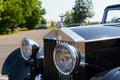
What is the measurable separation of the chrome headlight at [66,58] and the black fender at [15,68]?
1.64 metres

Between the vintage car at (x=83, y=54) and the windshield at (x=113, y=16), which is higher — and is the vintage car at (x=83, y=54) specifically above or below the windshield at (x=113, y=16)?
below

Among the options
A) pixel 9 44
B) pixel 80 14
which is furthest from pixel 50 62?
pixel 9 44

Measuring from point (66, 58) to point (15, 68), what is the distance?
6.64 ft

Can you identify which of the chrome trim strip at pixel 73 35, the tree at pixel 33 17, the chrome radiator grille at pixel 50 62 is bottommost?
the tree at pixel 33 17

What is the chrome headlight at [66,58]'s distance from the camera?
11.1 ft

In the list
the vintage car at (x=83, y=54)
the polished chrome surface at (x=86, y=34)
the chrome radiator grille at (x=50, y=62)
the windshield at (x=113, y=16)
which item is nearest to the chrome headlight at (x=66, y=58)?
the vintage car at (x=83, y=54)

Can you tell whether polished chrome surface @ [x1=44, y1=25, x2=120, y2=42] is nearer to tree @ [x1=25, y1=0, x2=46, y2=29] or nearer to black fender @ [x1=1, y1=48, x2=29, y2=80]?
black fender @ [x1=1, y1=48, x2=29, y2=80]

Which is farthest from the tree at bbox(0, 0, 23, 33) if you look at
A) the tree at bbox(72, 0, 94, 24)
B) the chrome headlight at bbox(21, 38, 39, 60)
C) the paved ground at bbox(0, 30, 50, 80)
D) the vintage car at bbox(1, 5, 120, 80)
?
the vintage car at bbox(1, 5, 120, 80)

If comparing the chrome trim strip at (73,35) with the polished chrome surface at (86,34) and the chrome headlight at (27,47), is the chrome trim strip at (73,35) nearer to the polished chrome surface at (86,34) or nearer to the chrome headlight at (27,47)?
the polished chrome surface at (86,34)

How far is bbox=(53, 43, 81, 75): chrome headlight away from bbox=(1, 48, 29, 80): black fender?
1.64 meters

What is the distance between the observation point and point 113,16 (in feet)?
18.7

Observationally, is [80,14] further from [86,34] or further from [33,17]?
[33,17]

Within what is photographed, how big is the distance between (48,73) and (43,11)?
69.6 meters

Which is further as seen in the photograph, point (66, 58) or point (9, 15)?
point (9, 15)
